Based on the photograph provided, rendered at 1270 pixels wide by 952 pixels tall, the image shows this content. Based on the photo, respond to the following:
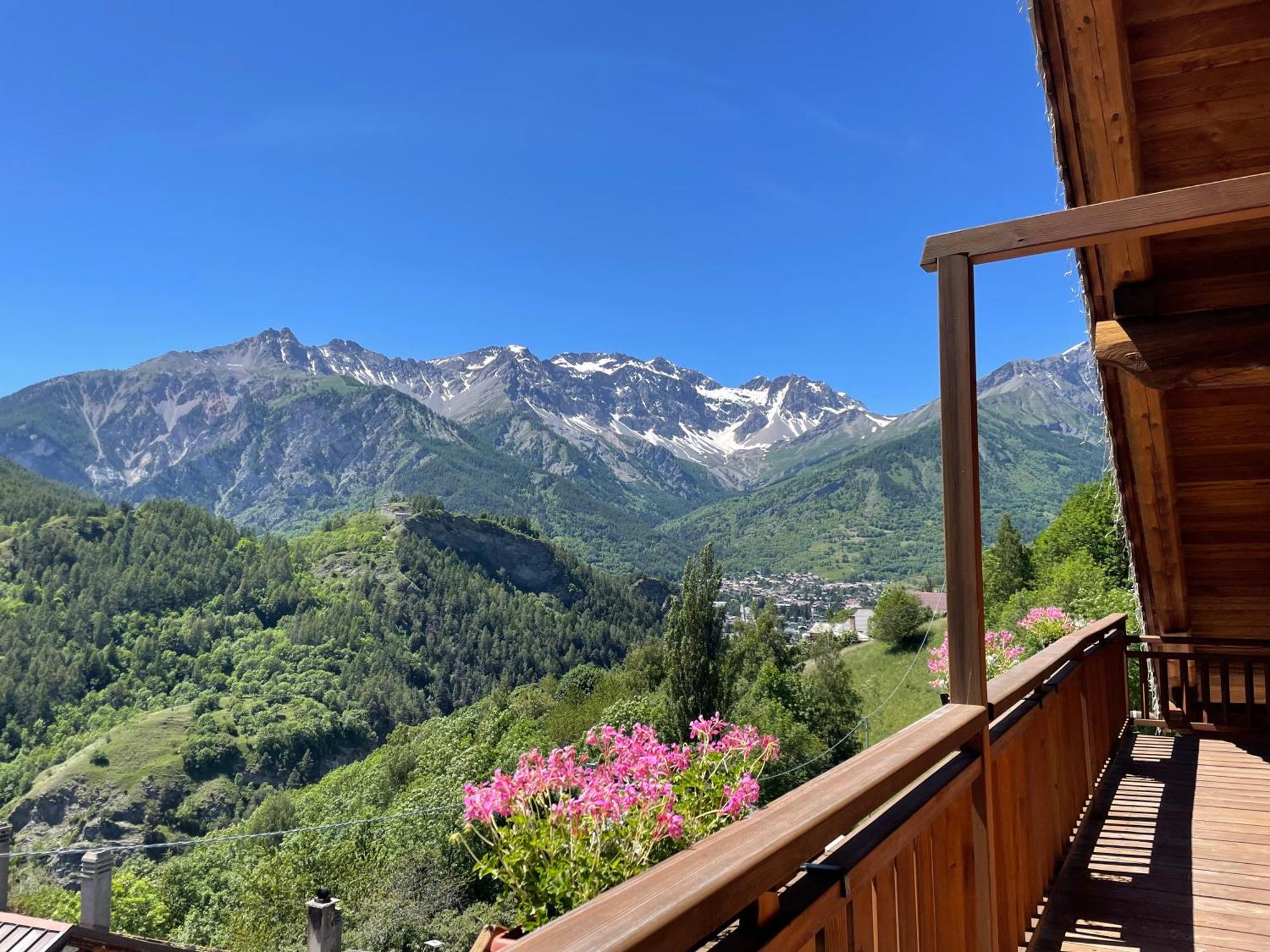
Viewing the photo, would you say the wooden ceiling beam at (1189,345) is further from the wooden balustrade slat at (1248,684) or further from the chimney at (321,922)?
the chimney at (321,922)

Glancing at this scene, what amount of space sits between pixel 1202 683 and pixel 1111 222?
4.54 m

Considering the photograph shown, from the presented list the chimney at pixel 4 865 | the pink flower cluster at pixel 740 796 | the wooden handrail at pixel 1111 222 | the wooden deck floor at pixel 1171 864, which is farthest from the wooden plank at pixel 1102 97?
the chimney at pixel 4 865

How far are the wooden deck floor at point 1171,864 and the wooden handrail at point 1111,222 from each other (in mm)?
1904

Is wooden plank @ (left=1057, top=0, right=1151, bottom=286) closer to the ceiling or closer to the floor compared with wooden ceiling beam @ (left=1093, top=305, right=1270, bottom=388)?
closer to the ceiling

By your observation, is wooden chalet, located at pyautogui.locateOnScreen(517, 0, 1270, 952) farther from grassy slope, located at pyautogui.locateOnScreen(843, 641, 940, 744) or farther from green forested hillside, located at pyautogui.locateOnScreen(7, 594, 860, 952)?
grassy slope, located at pyautogui.locateOnScreen(843, 641, 940, 744)

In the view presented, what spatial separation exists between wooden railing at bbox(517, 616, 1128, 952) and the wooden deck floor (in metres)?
0.15

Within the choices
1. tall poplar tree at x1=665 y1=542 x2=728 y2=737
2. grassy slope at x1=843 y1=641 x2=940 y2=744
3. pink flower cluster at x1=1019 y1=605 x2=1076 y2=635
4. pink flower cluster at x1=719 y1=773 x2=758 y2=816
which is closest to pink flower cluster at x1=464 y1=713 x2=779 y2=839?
pink flower cluster at x1=719 y1=773 x2=758 y2=816

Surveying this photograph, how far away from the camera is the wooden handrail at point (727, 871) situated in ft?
1.99

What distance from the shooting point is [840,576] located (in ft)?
444

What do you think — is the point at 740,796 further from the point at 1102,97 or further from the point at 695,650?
the point at 695,650

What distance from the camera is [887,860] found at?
1221 mm

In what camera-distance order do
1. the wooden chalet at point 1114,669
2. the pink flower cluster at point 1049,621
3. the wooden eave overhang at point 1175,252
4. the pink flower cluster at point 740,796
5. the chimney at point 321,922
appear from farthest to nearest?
the pink flower cluster at point 1049,621
the chimney at point 321,922
the pink flower cluster at point 740,796
the wooden eave overhang at point 1175,252
the wooden chalet at point 1114,669

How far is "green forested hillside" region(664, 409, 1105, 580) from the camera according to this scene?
461ft

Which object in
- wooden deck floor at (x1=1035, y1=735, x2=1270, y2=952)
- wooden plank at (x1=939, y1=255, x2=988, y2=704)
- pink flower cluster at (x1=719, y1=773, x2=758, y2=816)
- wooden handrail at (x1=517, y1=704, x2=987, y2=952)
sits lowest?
pink flower cluster at (x1=719, y1=773, x2=758, y2=816)
